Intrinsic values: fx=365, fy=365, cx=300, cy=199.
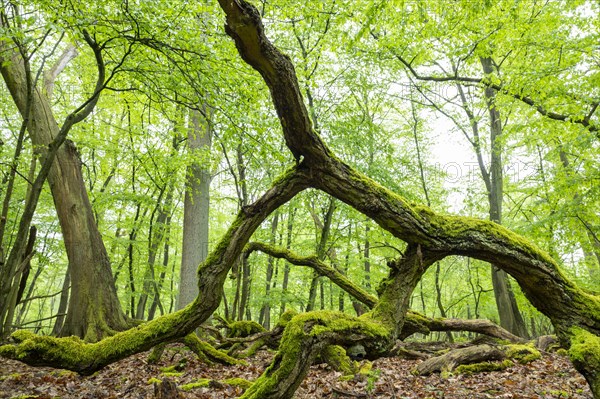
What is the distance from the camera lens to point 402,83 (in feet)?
48.2

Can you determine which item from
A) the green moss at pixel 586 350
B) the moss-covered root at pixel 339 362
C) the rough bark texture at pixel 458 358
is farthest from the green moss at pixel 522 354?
the green moss at pixel 586 350

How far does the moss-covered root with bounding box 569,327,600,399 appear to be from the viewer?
319 centimetres

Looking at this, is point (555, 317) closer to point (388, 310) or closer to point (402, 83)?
point (388, 310)

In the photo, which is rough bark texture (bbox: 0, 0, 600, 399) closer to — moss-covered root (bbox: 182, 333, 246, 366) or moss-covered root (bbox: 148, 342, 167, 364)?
moss-covered root (bbox: 182, 333, 246, 366)

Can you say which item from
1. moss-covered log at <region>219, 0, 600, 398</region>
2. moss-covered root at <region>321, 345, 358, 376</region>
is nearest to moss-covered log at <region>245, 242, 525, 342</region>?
moss-covered root at <region>321, 345, 358, 376</region>

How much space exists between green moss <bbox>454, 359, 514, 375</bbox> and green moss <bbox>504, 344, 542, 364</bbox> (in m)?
0.58

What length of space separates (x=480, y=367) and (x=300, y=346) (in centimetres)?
451

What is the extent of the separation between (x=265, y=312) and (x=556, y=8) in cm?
1653

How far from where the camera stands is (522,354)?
675cm

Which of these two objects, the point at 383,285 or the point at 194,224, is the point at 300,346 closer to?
the point at 383,285

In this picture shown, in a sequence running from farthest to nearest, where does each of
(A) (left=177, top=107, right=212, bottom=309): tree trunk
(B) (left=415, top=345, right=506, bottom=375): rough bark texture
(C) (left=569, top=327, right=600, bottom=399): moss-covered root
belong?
(A) (left=177, top=107, right=212, bottom=309): tree trunk < (B) (left=415, top=345, right=506, bottom=375): rough bark texture < (C) (left=569, top=327, right=600, bottom=399): moss-covered root

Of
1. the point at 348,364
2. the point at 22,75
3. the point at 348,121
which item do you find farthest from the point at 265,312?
the point at 22,75

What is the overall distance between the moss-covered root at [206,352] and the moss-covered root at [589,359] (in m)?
5.44

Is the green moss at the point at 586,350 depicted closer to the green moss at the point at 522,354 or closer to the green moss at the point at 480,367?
the green moss at the point at 480,367
